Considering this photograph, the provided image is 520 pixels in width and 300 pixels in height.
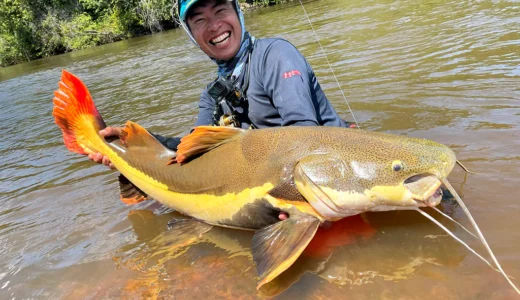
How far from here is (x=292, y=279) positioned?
7.39 feet

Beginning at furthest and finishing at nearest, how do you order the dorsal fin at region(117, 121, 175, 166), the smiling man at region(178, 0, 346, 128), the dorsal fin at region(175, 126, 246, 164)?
the dorsal fin at region(117, 121, 175, 166) < the smiling man at region(178, 0, 346, 128) < the dorsal fin at region(175, 126, 246, 164)

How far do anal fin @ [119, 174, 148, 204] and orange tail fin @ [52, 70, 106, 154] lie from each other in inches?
15.3

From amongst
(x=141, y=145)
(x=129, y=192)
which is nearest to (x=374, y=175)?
(x=141, y=145)

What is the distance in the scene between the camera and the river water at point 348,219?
2180mm

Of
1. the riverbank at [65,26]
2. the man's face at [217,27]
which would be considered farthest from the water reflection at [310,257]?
the riverbank at [65,26]

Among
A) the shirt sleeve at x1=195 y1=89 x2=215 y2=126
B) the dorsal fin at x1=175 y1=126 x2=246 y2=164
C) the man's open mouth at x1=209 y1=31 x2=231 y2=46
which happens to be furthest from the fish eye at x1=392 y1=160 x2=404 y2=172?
the shirt sleeve at x1=195 y1=89 x2=215 y2=126

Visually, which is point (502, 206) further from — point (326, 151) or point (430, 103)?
point (430, 103)

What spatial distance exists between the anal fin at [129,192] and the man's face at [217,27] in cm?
139

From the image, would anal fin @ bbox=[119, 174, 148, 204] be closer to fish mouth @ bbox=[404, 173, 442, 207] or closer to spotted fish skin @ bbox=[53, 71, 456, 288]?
spotted fish skin @ bbox=[53, 71, 456, 288]

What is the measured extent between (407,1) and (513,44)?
8.93m

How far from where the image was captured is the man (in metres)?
2.78

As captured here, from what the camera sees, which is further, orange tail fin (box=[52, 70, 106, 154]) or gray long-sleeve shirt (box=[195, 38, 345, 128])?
orange tail fin (box=[52, 70, 106, 154])

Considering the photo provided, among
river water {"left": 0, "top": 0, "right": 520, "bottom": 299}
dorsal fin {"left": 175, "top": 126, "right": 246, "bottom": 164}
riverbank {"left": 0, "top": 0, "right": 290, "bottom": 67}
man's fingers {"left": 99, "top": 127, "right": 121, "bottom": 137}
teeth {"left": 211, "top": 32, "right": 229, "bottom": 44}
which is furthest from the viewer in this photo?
riverbank {"left": 0, "top": 0, "right": 290, "bottom": 67}

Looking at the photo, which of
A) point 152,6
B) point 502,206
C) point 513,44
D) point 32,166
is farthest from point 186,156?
point 152,6
